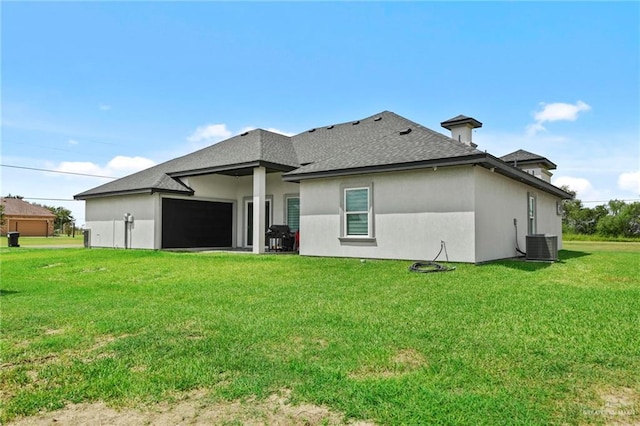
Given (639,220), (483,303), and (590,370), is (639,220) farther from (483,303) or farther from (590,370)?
→ (590,370)

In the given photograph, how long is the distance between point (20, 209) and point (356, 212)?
54510 mm

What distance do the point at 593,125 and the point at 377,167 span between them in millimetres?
15573

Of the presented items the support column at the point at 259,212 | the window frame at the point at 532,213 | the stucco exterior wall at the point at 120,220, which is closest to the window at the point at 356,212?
the support column at the point at 259,212

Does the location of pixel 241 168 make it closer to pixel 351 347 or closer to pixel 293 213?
pixel 293 213

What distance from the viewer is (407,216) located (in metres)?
11.6

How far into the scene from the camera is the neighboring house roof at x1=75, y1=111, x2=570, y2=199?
37.5ft

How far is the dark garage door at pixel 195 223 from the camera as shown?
1759 centimetres

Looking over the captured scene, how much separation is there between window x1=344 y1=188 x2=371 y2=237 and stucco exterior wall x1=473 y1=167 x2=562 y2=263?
310cm

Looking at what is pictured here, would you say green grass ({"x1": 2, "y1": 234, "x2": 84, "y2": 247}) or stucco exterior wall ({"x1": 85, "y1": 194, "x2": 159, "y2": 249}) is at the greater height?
stucco exterior wall ({"x1": 85, "y1": 194, "x2": 159, "y2": 249})

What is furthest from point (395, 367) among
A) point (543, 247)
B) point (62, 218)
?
point (62, 218)

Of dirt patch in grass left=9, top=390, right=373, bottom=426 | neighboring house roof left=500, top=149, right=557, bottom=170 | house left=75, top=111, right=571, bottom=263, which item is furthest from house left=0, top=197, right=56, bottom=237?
dirt patch in grass left=9, top=390, right=373, bottom=426

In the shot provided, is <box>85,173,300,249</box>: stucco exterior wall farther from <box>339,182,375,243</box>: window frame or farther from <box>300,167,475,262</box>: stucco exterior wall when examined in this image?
<box>339,182,375,243</box>: window frame

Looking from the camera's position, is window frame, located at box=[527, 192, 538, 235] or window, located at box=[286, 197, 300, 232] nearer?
window frame, located at box=[527, 192, 538, 235]

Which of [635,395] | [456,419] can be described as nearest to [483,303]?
[635,395]
